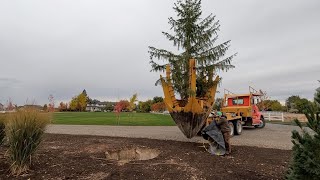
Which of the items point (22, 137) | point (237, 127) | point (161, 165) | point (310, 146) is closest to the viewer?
point (310, 146)

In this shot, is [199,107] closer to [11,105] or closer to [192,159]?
[192,159]

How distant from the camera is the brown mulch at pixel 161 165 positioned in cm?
663

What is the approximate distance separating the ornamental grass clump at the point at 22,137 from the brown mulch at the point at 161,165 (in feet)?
0.94

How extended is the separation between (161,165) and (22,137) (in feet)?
11.4

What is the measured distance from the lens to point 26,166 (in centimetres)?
684

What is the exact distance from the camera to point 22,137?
6742mm

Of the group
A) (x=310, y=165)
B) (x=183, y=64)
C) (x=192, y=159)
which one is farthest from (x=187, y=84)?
(x=310, y=165)

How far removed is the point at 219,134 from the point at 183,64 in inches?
147

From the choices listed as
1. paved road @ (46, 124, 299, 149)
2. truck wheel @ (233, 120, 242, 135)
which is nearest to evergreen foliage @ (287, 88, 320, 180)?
paved road @ (46, 124, 299, 149)

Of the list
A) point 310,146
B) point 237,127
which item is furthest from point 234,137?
point 310,146

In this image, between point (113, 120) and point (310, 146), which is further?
point (113, 120)

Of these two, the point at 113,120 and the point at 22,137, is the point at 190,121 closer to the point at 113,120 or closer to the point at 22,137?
the point at 22,137

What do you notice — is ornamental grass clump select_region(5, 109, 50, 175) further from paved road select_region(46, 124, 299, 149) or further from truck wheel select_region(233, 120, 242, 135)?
truck wheel select_region(233, 120, 242, 135)

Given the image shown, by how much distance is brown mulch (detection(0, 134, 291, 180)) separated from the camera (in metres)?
6.63
